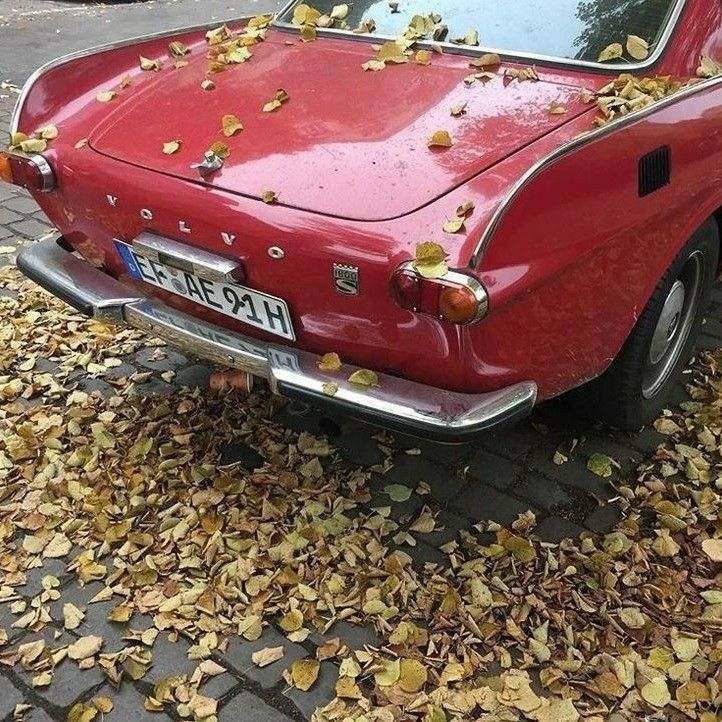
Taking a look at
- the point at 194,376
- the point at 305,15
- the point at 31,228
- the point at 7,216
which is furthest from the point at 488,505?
the point at 7,216

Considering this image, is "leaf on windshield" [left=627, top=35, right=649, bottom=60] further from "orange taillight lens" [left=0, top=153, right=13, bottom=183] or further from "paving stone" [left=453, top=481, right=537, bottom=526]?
"orange taillight lens" [left=0, top=153, right=13, bottom=183]

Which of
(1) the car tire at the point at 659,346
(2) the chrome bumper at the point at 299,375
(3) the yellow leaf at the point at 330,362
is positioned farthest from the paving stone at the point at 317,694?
(1) the car tire at the point at 659,346

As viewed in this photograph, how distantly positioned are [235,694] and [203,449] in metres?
1.04

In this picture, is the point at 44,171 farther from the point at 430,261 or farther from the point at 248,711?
the point at 248,711

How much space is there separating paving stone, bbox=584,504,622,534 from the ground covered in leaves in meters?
0.04

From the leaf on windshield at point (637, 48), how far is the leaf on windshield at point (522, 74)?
0.31 metres

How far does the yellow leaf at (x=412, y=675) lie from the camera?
2.13m

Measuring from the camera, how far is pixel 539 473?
2875 millimetres

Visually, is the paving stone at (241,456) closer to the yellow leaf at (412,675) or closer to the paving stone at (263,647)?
the paving stone at (263,647)

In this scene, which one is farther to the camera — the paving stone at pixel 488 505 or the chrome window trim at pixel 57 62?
the chrome window trim at pixel 57 62

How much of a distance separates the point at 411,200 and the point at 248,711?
55.0 inches

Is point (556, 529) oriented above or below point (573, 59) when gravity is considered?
below

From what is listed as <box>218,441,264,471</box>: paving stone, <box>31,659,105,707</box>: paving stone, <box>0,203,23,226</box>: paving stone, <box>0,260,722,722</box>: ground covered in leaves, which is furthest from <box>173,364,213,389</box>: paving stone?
<box>0,203,23,226</box>: paving stone

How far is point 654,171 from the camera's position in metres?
2.35
